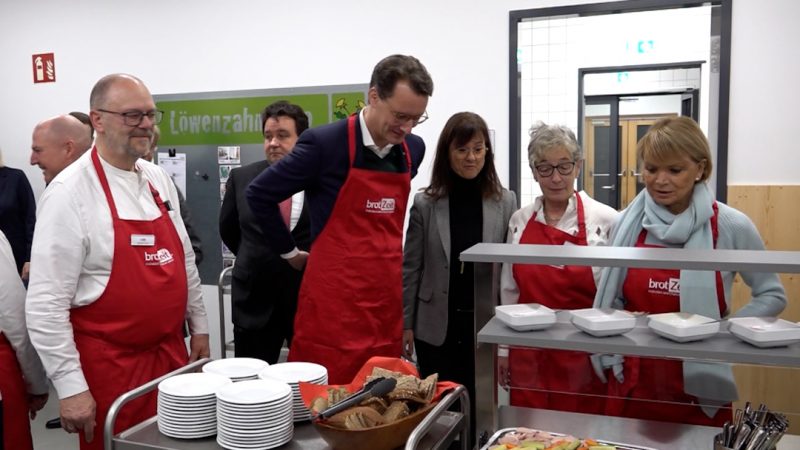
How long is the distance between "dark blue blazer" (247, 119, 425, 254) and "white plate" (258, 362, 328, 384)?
53 centimetres

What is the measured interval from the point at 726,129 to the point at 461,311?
1.72 meters

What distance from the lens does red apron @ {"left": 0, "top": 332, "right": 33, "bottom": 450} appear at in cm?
181

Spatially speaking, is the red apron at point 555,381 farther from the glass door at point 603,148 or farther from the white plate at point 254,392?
the glass door at point 603,148

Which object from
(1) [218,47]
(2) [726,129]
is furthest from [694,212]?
(1) [218,47]

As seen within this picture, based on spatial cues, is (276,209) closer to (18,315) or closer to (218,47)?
(18,315)

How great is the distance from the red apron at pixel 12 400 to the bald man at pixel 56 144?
1.38 metres

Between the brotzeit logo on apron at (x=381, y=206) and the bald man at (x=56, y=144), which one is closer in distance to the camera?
the brotzeit logo on apron at (x=381, y=206)

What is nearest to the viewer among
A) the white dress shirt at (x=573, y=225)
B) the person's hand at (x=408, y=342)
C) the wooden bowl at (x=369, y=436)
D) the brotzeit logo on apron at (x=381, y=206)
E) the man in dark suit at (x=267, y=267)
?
the wooden bowl at (x=369, y=436)

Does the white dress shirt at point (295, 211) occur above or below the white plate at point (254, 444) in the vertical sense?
above

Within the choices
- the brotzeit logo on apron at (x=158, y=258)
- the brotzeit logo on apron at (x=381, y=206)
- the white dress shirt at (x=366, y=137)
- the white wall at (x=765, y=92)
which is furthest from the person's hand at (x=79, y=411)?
the white wall at (x=765, y=92)

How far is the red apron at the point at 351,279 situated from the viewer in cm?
200

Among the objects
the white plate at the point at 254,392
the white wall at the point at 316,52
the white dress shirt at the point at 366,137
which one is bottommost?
the white plate at the point at 254,392

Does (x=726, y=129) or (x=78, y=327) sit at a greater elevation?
(x=726, y=129)

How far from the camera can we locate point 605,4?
10.5ft
